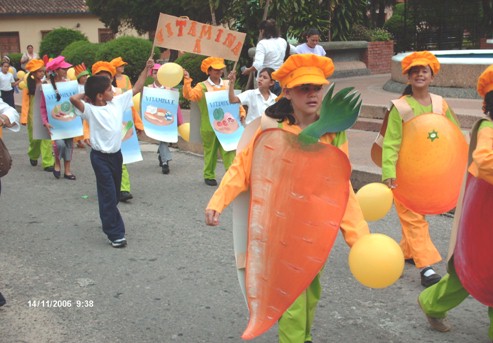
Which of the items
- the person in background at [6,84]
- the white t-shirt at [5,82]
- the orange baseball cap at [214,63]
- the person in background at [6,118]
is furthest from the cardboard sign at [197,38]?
the white t-shirt at [5,82]

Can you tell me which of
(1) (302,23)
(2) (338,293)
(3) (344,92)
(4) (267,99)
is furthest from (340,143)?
(1) (302,23)

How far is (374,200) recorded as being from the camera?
410cm

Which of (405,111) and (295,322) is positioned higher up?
(405,111)

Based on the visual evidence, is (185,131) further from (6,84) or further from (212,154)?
(6,84)

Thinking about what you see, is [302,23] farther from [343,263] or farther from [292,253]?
[292,253]

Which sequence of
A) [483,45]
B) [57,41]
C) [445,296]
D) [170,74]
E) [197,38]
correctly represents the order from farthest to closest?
[57,41], [483,45], [170,74], [197,38], [445,296]

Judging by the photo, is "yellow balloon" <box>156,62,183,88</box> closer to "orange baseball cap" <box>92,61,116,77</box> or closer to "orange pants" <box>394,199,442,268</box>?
"orange baseball cap" <box>92,61,116,77</box>

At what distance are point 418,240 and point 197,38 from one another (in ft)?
14.9

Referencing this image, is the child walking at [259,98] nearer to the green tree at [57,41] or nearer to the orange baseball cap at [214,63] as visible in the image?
the orange baseball cap at [214,63]

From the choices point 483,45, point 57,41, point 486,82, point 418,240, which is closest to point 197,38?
point 418,240

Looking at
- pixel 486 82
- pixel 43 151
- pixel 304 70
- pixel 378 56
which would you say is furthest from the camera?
pixel 378 56

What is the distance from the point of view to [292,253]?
364 cm

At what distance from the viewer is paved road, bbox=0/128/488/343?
15.5 feet
